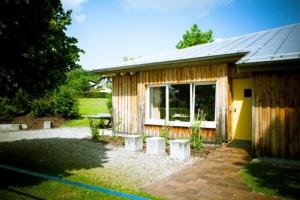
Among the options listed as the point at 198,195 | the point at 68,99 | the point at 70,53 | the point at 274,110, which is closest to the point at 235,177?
the point at 198,195

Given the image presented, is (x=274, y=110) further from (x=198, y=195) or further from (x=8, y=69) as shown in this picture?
(x=8, y=69)

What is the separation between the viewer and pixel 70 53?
290 inches

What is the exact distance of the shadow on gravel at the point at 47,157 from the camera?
6470mm

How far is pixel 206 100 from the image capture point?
34.7ft

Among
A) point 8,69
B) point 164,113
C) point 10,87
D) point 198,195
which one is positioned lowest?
point 198,195

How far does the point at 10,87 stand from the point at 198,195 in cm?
572

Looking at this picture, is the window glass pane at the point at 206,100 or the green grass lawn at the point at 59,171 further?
the window glass pane at the point at 206,100

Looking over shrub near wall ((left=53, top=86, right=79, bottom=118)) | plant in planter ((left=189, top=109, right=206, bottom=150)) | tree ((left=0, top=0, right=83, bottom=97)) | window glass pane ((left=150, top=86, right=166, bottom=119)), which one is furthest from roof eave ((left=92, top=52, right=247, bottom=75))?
shrub near wall ((left=53, top=86, right=79, bottom=118))

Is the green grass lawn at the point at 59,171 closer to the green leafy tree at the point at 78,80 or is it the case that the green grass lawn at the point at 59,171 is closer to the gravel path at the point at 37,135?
the gravel path at the point at 37,135

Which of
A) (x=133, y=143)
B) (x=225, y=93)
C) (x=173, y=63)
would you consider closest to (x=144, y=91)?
(x=173, y=63)

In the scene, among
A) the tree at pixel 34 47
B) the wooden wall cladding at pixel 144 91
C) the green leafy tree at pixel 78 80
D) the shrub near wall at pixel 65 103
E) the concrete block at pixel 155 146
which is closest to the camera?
the tree at pixel 34 47

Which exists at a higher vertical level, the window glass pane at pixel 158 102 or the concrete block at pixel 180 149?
the window glass pane at pixel 158 102

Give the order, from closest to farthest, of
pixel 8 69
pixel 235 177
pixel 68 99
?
pixel 235 177, pixel 8 69, pixel 68 99

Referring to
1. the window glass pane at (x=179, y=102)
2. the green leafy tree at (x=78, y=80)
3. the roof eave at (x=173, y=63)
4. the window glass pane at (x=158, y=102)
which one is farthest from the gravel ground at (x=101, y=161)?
the roof eave at (x=173, y=63)
